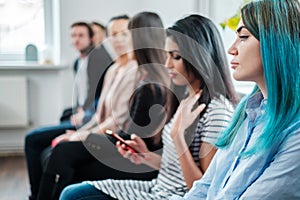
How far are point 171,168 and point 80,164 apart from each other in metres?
0.64

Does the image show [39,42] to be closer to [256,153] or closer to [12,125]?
[12,125]

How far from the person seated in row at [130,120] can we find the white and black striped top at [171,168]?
6.8 inches

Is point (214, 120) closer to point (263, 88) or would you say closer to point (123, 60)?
point (263, 88)

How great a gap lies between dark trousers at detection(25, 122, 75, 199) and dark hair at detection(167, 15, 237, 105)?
4.06ft

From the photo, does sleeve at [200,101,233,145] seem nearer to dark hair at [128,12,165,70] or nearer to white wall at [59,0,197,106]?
dark hair at [128,12,165,70]

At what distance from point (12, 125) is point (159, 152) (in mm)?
2202

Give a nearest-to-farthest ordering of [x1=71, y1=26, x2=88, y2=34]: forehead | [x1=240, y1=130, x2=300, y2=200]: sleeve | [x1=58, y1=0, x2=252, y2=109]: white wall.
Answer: [x1=240, y1=130, x2=300, y2=200]: sleeve, [x1=71, y1=26, x2=88, y2=34]: forehead, [x1=58, y1=0, x2=252, y2=109]: white wall

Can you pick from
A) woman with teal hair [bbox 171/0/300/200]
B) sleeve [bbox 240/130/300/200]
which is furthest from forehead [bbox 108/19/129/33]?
sleeve [bbox 240/130/300/200]

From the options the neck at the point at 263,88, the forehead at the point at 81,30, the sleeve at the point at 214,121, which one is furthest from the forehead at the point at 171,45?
the forehead at the point at 81,30

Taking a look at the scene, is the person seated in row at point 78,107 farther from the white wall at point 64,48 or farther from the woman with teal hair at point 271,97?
the woman with teal hair at point 271,97

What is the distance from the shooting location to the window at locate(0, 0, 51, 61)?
3.71 meters

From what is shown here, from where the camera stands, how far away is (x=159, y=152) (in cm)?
169

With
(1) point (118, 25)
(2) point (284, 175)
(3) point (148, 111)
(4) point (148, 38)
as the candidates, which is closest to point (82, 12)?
(1) point (118, 25)

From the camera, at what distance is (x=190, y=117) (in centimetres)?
142
